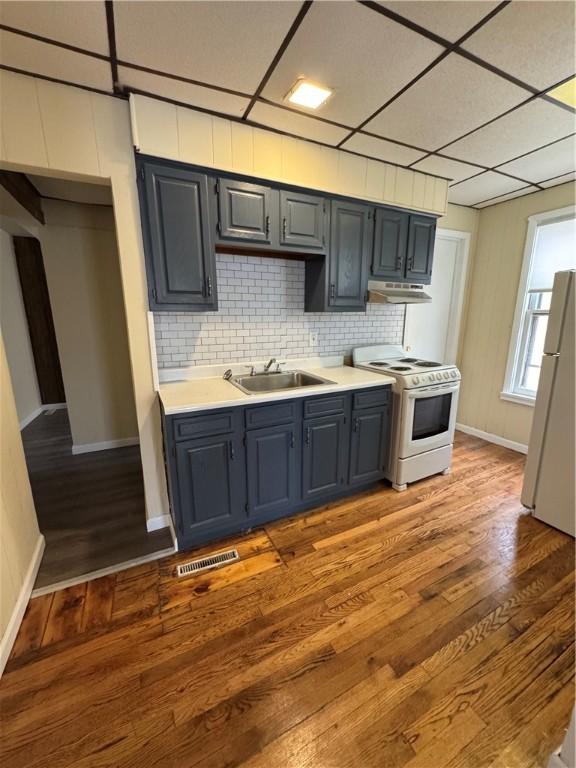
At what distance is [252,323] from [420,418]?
5.34 ft

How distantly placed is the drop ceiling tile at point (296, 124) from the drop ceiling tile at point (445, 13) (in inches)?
30.9

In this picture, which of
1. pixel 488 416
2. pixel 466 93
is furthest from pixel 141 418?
pixel 488 416

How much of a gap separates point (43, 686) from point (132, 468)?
6.30 ft

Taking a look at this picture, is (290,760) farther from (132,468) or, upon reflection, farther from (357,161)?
(357,161)

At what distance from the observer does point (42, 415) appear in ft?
15.9

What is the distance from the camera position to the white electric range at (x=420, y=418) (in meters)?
2.61

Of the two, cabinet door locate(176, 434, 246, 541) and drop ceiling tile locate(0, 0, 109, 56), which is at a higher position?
drop ceiling tile locate(0, 0, 109, 56)

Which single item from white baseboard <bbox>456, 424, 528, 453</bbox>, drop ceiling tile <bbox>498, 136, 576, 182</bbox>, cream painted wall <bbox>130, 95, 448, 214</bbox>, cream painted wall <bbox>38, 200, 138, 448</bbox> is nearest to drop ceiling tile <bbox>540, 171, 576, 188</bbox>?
drop ceiling tile <bbox>498, 136, 576, 182</bbox>

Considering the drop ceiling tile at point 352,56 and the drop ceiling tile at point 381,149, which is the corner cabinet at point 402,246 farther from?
the drop ceiling tile at point 352,56

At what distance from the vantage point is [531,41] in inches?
55.4

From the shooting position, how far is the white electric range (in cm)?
261

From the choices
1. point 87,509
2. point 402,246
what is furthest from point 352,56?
point 87,509

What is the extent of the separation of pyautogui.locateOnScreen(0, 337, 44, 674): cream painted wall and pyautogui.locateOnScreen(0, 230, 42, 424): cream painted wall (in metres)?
2.90

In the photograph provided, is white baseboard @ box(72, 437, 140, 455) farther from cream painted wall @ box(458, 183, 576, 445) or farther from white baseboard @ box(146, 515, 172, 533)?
cream painted wall @ box(458, 183, 576, 445)
